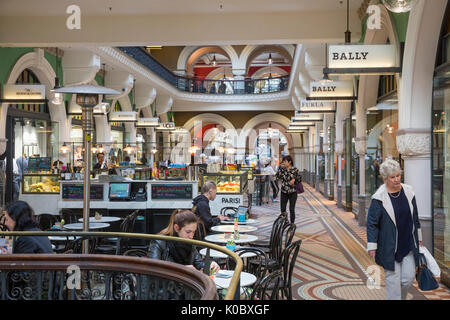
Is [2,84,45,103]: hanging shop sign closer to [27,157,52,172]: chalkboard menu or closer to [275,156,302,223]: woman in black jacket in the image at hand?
[27,157,52,172]: chalkboard menu

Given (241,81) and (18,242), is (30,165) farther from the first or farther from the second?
(241,81)

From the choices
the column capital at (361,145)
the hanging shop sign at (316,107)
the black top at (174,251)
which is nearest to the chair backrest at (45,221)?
the black top at (174,251)

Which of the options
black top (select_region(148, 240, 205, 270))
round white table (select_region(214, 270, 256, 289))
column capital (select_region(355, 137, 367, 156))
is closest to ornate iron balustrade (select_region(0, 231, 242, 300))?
round white table (select_region(214, 270, 256, 289))

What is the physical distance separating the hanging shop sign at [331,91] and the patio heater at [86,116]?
571cm

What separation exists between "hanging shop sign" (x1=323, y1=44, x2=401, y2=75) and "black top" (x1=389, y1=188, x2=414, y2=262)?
3.06 m

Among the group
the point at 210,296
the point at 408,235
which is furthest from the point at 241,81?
the point at 210,296

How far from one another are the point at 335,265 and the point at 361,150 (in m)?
4.46

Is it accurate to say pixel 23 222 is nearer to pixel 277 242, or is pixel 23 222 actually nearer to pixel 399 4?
pixel 277 242

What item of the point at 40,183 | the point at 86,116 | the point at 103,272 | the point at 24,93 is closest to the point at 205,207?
the point at 86,116

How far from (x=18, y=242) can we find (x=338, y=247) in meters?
6.06

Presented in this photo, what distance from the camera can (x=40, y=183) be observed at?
33.4ft

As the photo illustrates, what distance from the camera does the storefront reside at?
5.91 metres

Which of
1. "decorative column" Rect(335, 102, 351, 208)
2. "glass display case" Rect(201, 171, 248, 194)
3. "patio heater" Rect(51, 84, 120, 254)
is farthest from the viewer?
"decorative column" Rect(335, 102, 351, 208)
